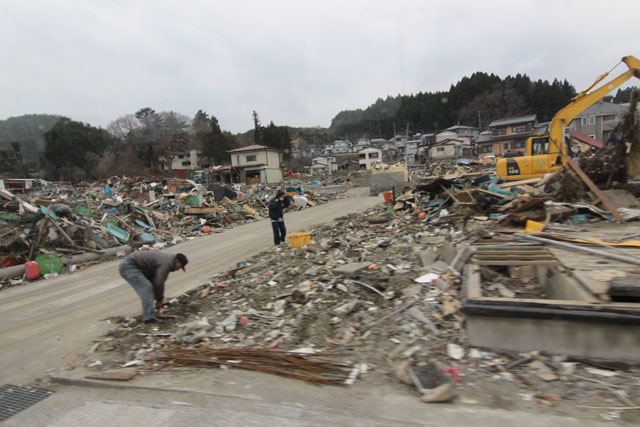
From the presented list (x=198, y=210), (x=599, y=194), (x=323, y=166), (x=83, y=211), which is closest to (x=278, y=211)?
(x=599, y=194)

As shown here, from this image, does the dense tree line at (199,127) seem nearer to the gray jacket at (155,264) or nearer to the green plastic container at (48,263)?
the green plastic container at (48,263)

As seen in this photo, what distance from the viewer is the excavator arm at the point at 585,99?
947 centimetres

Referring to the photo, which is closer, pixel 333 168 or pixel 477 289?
pixel 477 289

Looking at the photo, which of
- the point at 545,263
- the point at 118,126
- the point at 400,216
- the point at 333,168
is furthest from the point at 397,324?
the point at 118,126

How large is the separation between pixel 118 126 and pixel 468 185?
67794mm

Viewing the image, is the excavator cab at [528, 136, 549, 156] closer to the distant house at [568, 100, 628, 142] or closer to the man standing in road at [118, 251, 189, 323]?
the man standing in road at [118, 251, 189, 323]

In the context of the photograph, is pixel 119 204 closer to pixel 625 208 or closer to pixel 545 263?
pixel 545 263

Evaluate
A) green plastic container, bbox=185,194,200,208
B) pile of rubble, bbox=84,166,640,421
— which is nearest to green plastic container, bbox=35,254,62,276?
pile of rubble, bbox=84,166,640,421

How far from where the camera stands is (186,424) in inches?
110

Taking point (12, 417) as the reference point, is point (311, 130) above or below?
above

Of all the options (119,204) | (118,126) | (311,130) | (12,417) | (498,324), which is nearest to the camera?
(12,417)

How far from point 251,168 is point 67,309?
40.5 m

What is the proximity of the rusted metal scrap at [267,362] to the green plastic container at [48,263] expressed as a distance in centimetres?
736

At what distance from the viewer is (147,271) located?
4.89 metres
